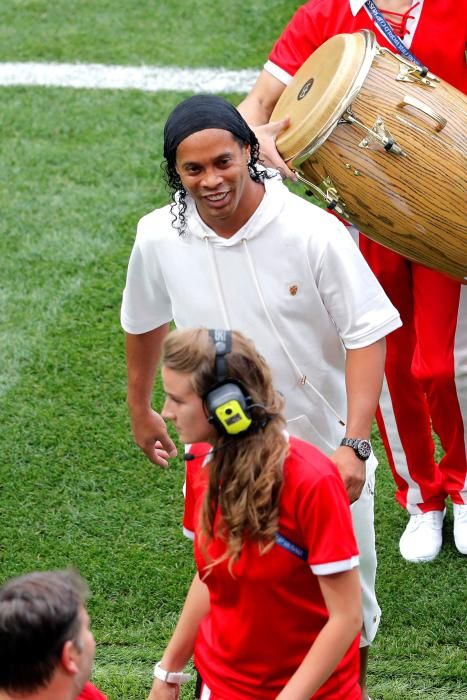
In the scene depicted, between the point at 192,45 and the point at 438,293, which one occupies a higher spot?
the point at 438,293

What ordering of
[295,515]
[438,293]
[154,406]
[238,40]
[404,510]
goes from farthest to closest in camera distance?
[238,40]
[154,406]
[404,510]
[438,293]
[295,515]

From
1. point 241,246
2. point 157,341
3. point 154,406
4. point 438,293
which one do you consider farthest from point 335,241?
point 154,406

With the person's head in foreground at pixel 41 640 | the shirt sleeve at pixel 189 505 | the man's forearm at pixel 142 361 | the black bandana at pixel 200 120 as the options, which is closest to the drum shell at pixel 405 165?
the black bandana at pixel 200 120

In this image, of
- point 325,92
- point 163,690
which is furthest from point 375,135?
point 163,690

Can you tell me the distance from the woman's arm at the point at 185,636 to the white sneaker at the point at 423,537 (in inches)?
72.1

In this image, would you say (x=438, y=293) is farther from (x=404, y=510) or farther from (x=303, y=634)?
(x=303, y=634)

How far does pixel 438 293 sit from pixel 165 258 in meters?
1.17

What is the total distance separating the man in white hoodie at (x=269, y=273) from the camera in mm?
3344

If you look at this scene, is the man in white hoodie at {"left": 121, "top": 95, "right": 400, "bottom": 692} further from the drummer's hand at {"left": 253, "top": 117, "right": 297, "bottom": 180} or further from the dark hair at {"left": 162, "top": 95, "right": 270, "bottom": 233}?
the drummer's hand at {"left": 253, "top": 117, "right": 297, "bottom": 180}

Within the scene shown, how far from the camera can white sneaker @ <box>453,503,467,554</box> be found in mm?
4727

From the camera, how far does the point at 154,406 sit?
18.4ft

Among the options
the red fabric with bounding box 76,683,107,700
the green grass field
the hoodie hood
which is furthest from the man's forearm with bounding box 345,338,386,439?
the green grass field

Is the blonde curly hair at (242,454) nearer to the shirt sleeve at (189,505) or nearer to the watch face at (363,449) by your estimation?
the shirt sleeve at (189,505)

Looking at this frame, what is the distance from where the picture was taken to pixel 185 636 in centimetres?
304
